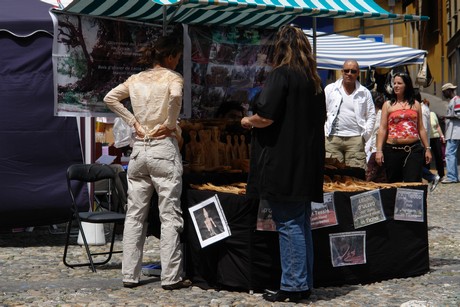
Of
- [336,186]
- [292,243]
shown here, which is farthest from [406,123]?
[292,243]

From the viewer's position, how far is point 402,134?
331 inches

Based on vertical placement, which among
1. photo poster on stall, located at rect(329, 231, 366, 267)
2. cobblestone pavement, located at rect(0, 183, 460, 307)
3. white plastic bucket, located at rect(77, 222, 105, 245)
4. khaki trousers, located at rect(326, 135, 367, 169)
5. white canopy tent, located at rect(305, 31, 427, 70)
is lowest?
cobblestone pavement, located at rect(0, 183, 460, 307)

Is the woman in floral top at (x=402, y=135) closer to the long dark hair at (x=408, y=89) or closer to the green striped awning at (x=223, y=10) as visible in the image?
the long dark hair at (x=408, y=89)

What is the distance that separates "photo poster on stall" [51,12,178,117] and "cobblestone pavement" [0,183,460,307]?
1316 millimetres

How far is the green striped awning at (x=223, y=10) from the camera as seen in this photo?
22.4ft

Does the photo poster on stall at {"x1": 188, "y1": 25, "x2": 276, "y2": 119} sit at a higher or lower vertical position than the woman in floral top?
higher

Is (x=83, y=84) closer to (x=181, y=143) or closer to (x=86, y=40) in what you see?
(x=86, y=40)

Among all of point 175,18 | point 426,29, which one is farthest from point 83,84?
point 426,29

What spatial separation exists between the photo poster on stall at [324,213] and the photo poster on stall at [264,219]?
0.48 m

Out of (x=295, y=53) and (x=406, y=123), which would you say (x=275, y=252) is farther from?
(x=406, y=123)

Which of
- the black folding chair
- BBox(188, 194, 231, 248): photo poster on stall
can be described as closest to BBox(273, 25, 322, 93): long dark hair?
BBox(188, 194, 231, 248): photo poster on stall

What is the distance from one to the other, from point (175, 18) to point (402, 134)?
2261 millimetres

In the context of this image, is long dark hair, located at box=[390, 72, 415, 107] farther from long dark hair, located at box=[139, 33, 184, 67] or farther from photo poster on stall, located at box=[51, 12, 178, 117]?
long dark hair, located at box=[139, 33, 184, 67]

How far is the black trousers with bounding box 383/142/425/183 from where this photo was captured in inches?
328
